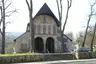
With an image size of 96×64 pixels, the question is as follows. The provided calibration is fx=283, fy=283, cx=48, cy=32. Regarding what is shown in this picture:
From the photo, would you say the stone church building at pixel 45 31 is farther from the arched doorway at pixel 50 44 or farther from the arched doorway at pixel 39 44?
the arched doorway at pixel 50 44

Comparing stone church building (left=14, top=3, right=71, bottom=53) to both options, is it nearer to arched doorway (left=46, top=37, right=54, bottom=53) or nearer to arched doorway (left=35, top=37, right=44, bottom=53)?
arched doorway (left=35, top=37, right=44, bottom=53)

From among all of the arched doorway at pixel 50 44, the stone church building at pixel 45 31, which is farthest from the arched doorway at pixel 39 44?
the arched doorway at pixel 50 44

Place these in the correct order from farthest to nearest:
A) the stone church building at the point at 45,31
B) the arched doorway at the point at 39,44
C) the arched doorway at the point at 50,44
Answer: the arched doorway at the point at 50,44, the arched doorway at the point at 39,44, the stone church building at the point at 45,31

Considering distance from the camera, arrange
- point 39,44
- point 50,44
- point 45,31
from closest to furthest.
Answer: point 45,31 → point 39,44 → point 50,44

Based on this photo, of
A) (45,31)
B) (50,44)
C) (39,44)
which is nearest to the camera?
(45,31)

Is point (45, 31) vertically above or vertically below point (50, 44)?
above

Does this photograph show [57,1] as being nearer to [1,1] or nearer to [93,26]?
[1,1]

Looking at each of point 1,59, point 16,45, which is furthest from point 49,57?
point 16,45

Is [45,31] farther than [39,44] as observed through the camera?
No

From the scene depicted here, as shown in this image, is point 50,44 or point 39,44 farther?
point 50,44

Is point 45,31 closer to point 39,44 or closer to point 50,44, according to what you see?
point 39,44

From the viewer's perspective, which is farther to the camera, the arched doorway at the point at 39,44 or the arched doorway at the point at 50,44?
the arched doorway at the point at 50,44

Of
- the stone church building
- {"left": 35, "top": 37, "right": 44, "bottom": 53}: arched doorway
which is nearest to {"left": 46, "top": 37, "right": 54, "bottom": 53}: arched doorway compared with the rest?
the stone church building

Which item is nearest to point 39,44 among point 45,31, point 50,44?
point 50,44
